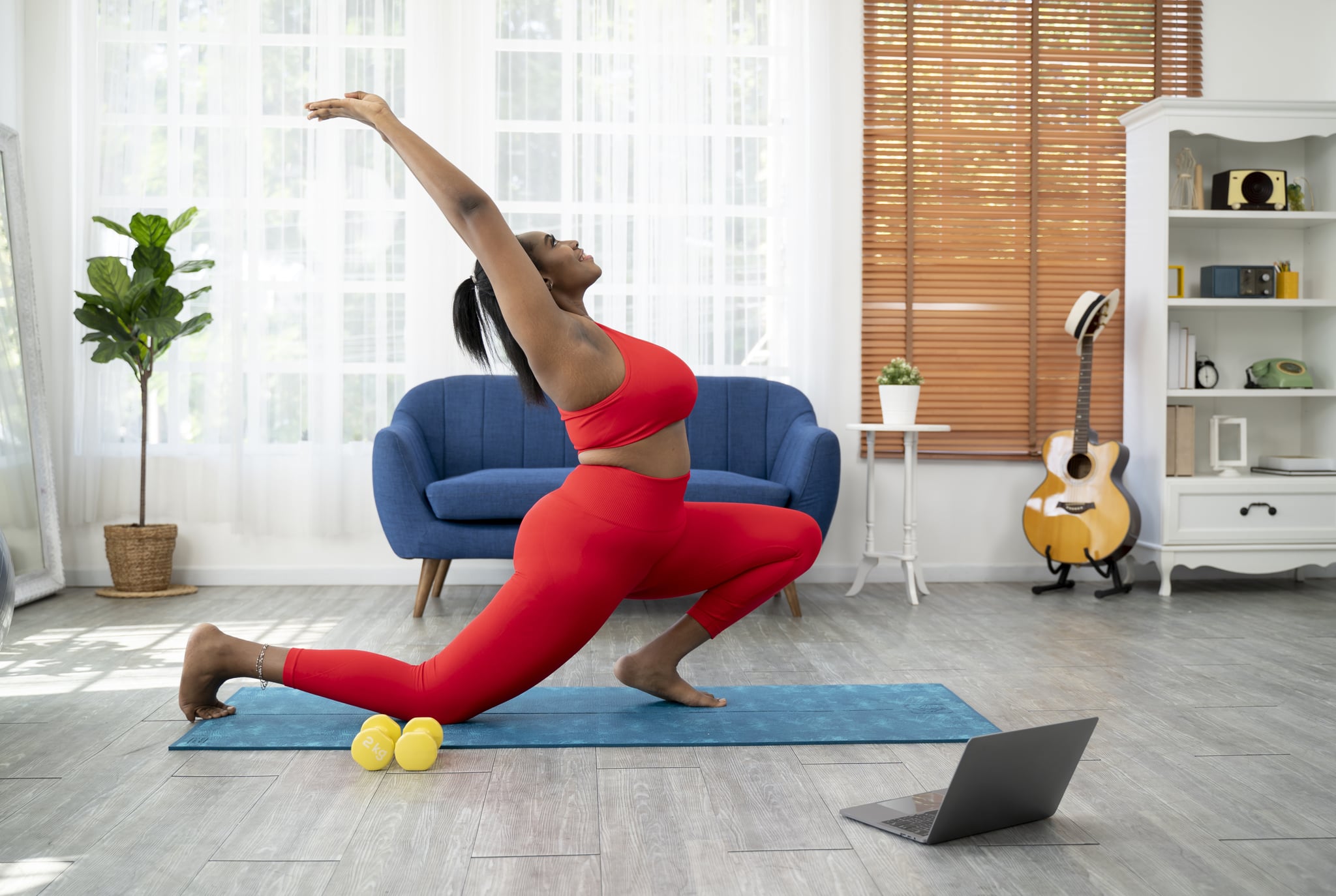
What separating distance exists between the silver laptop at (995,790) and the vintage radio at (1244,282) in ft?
10.8

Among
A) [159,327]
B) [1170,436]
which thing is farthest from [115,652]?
[1170,436]

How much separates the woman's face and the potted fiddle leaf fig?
241 cm

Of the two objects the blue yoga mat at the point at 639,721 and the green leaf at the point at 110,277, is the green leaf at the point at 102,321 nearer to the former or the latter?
the green leaf at the point at 110,277

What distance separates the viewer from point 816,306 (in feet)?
14.9

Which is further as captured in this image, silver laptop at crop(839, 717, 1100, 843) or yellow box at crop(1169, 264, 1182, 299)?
yellow box at crop(1169, 264, 1182, 299)

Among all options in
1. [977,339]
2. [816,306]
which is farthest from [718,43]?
[977,339]

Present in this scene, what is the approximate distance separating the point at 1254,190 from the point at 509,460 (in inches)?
130

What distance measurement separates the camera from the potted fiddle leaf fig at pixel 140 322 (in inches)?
160

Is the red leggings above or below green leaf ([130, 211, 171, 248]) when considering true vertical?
below

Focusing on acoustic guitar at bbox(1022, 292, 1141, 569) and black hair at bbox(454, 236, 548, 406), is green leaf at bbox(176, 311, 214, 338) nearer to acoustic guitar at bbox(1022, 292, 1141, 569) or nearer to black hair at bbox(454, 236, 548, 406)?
black hair at bbox(454, 236, 548, 406)

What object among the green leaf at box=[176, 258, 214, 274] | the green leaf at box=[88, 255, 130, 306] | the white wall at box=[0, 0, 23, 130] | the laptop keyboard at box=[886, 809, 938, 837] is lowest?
the laptop keyboard at box=[886, 809, 938, 837]

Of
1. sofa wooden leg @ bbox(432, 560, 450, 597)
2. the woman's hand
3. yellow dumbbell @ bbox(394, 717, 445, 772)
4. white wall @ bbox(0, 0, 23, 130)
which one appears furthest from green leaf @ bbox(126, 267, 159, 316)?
yellow dumbbell @ bbox(394, 717, 445, 772)

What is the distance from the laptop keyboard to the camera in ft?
5.57

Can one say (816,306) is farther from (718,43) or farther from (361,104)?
(361,104)
